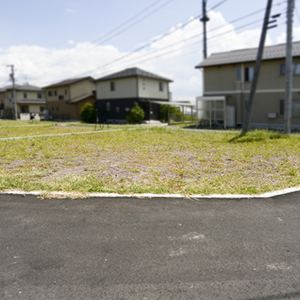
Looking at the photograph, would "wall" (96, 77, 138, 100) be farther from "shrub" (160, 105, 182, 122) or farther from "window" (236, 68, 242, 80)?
"window" (236, 68, 242, 80)

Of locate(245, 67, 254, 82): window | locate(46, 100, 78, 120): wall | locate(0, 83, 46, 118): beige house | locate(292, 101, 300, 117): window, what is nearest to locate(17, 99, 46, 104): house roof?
locate(0, 83, 46, 118): beige house

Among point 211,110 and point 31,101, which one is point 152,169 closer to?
point 211,110

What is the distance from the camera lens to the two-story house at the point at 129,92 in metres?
38.3

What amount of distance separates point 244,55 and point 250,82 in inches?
116

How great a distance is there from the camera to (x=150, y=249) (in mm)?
3801

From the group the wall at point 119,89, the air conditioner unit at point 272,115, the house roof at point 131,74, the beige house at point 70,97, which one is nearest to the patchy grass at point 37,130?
the wall at point 119,89

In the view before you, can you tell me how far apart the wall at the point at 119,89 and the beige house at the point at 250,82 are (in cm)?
1264

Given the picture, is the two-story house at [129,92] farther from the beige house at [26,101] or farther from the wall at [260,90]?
the beige house at [26,101]

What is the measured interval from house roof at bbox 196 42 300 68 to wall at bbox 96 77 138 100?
492 inches

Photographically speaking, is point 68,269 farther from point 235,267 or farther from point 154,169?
point 154,169

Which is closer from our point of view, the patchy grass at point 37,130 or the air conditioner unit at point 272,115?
the patchy grass at point 37,130

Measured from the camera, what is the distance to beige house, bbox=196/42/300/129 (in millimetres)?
24469

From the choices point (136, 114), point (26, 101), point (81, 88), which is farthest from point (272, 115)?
point (26, 101)

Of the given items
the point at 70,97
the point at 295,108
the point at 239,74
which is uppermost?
the point at 239,74
